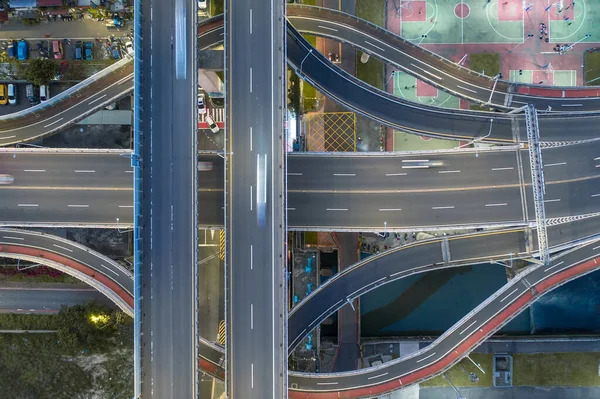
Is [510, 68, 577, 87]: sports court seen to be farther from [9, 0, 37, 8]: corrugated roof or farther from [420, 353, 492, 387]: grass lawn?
[9, 0, 37, 8]: corrugated roof

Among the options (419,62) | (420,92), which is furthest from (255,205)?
(420,92)

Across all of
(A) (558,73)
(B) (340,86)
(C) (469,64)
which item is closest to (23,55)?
(B) (340,86)

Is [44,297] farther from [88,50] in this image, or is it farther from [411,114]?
[411,114]

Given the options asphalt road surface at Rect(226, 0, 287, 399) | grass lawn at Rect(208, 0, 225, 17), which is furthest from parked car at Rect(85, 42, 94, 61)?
asphalt road surface at Rect(226, 0, 287, 399)

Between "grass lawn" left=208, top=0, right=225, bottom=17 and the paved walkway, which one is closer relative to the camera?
the paved walkway

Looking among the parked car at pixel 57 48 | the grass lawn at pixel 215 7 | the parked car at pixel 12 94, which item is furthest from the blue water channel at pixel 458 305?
the parked car at pixel 12 94

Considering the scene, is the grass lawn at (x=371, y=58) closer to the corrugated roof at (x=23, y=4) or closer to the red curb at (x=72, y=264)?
the red curb at (x=72, y=264)

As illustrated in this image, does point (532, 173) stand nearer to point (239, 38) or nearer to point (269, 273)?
point (269, 273)
